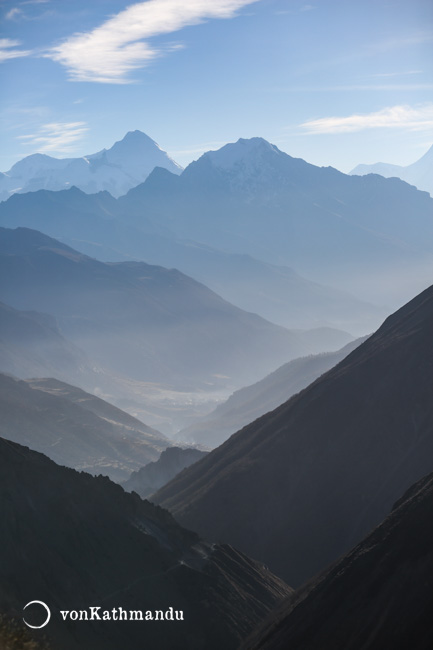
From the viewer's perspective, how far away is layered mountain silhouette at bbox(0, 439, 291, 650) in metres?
40.0

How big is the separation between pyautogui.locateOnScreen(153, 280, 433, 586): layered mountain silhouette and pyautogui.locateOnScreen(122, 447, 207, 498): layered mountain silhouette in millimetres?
29615

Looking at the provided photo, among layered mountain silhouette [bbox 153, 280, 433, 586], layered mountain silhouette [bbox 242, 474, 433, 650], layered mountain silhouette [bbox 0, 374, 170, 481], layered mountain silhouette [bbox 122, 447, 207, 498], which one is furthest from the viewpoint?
layered mountain silhouette [bbox 0, 374, 170, 481]

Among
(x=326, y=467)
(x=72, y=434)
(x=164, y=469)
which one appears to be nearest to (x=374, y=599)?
(x=326, y=467)

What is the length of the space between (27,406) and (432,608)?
127146 millimetres

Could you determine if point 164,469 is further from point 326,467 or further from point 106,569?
point 106,569

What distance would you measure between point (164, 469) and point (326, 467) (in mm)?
46814

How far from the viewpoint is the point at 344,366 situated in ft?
283

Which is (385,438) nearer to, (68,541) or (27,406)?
(68,541)

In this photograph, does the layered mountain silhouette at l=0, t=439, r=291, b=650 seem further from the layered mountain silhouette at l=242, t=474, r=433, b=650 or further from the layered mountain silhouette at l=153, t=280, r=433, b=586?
the layered mountain silhouette at l=153, t=280, r=433, b=586

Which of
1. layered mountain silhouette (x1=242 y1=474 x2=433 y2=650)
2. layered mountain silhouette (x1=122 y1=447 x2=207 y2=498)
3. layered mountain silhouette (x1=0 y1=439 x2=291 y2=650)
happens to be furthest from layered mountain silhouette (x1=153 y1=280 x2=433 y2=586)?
layered mountain silhouette (x1=122 y1=447 x2=207 y2=498)

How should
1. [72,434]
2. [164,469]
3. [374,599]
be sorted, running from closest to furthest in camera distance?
[374,599] < [164,469] < [72,434]

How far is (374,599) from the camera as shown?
36375mm

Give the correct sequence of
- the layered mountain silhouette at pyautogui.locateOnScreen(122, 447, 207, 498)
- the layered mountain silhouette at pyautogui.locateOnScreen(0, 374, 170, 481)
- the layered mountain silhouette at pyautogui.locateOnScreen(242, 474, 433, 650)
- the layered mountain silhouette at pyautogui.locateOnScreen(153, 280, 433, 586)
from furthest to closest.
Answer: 1. the layered mountain silhouette at pyautogui.locateOnScreen(0, 374, 170, 481)
2. the layered mountain silhouette at pyautogui.locateOnScreen(122, 447, 207, 498)
3. the layered mountain silhouette at pyautogui.locateOnScreen(153, 280, 433, 586)
4. the layered mountain silhouette at pyautogui.locateOnScreen(242, 474, 433, 650)

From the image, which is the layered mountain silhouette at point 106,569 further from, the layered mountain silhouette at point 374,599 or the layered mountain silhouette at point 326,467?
the layered mountain silhouette at point 326,467
